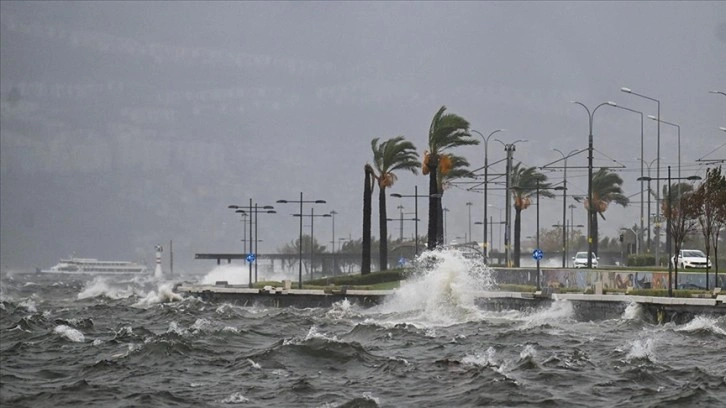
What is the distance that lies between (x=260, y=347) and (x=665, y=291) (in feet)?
91.4

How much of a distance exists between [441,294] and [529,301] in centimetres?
619

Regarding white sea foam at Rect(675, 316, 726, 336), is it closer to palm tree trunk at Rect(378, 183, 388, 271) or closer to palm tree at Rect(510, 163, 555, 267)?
palm tree trunk at Rect(378, 183, 388, 271)

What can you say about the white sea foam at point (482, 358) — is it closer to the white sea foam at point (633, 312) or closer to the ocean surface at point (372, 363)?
the ocean surface at point (372, 363)

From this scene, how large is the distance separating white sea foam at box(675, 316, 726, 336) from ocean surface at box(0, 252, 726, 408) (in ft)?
0.31

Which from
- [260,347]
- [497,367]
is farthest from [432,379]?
[260,347]

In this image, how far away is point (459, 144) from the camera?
95188 millimetres

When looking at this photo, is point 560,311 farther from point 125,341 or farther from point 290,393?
point 290,393

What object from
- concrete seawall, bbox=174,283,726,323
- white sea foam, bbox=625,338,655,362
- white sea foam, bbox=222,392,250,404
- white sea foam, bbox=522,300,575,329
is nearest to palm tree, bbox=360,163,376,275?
concrete seawall, bbox=174,283,726,323

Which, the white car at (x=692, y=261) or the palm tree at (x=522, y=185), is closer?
the white car at (x=692, y=261)

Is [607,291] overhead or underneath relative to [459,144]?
underneath

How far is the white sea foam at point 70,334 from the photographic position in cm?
4734

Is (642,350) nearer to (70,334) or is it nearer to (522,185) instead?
(70,334)

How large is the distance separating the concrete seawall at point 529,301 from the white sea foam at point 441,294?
4.44 feet

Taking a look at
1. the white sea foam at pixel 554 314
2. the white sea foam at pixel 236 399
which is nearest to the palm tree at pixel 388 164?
the white sea foam at pixel 554 314
